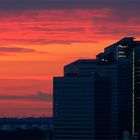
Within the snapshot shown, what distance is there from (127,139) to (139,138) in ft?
27.4

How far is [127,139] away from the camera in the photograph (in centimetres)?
18488

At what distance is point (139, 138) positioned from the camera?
7594 inches
